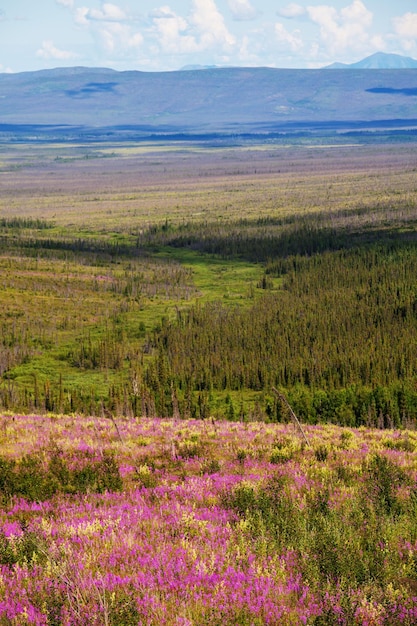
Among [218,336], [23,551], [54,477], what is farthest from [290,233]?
[23,551]

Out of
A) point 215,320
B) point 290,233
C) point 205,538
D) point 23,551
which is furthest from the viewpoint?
point 290,233

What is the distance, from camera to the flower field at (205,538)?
8.55m

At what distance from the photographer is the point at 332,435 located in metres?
23.3

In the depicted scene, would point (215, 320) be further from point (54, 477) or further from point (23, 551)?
point (23, 551)

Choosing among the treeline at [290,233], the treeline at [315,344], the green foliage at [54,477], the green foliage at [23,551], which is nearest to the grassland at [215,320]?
the treeline at [315,344]

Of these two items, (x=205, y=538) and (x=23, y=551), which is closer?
(x=23, y=551)

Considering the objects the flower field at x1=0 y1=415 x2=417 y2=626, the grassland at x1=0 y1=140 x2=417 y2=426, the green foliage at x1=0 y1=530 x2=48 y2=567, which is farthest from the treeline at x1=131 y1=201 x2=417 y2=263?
the green foliage at x1=0 y1=530 x2=48 y2=567

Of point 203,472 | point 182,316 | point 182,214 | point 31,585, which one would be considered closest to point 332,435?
point 203,472

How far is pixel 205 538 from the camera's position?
10.8 metres

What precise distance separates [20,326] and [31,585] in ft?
210

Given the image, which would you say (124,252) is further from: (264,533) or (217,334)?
(264,533)

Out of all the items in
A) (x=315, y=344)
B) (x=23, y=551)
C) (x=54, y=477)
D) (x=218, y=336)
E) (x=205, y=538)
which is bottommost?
(x=218, y=336)

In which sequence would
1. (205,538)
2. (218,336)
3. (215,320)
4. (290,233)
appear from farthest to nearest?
(290,233), (215,320), (218,336), (205,538)

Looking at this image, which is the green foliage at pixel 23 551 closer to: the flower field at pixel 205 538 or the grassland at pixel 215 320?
the flower field at pixel 205 538
